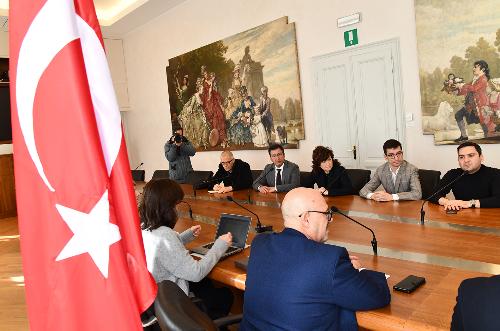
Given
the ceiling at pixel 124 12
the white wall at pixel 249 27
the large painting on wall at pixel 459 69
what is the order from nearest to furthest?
the large painting on wall at pixel 459 69
the white wall at pixel 249 27
the ceiling at pixel 124 12

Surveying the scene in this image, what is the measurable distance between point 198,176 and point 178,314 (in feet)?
15.1

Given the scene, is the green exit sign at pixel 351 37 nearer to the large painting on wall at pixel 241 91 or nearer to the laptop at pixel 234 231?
the large painting on wall at pixel 241 91

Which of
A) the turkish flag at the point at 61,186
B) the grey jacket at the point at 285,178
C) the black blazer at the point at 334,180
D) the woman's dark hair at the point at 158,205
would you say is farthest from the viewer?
the grey jacket at the point at 285,178

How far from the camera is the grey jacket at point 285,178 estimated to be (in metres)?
4.65

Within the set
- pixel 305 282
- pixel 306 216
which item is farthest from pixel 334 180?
pixel 305 282

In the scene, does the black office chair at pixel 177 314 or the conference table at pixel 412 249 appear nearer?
the black office chair at pixel 177 314

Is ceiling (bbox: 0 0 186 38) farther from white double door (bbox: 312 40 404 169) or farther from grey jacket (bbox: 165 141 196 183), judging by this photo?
white double door (bbox: 312 40 404 169)

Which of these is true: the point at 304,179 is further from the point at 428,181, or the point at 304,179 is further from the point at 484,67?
the point at 484,67

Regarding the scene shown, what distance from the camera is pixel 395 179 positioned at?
12.9ft

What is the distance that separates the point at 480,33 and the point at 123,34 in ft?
25.8

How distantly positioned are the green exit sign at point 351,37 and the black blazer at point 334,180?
196 centimetres

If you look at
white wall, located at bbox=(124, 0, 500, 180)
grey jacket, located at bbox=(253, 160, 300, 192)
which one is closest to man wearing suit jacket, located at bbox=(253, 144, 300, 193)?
grey jacket, located at bbox=(253, 160, 300, 192)

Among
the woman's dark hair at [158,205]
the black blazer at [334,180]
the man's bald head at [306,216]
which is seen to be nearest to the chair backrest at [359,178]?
the black blazer at [334,180]

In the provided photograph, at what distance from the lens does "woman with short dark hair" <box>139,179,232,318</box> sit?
2154 mm
